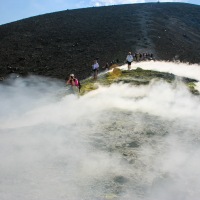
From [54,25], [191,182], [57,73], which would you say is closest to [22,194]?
[191,182]

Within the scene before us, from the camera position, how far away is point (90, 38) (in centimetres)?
6650

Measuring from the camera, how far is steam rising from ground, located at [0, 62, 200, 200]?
1059 centimetres

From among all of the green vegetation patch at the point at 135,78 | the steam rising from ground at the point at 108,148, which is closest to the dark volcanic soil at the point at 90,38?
the green vegetation patch at the point at 135,78

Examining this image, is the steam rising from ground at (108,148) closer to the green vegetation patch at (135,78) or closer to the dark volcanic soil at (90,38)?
the green vegetation patch at (135,78)

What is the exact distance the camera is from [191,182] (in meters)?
11.0

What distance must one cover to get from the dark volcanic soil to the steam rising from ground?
26.6 metres

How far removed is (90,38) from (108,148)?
5488 cm

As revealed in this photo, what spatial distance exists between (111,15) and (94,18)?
544 centimetres

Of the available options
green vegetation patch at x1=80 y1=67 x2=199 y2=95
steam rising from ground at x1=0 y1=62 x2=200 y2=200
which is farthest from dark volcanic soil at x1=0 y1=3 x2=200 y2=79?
steam rising from ground at x1=0 y1=62 x2=200 y2=200

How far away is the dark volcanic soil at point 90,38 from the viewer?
52.6 m

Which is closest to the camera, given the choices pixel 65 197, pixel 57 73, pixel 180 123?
pixel 65 197

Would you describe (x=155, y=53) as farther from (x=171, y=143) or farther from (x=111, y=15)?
(x=171, y=143)

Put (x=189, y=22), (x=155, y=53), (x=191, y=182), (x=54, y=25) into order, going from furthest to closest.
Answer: (x=189, y=22)
(x=54, y=25)
(x=155, y=53)
(x=191, y=182)

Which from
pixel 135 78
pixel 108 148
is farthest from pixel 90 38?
pixel 108 148
